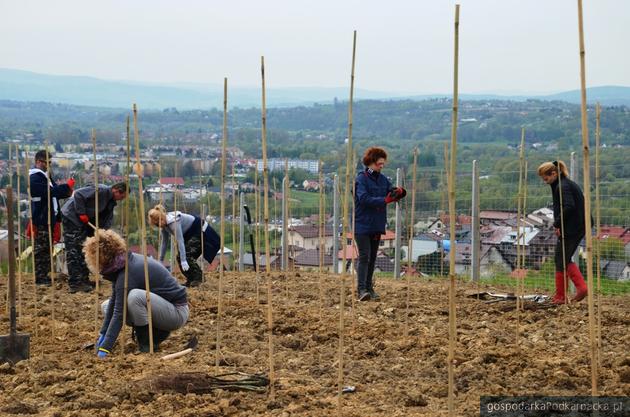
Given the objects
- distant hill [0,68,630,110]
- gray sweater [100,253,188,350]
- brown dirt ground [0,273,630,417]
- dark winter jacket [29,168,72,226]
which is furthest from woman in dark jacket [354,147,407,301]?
distant hill [0,68,630,110]

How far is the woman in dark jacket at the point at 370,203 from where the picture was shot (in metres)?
8.52

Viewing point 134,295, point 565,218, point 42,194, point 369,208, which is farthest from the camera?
point 42,194

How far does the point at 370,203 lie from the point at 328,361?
2951mm

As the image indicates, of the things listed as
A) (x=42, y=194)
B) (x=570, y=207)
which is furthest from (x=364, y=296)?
(x=42, y=194)

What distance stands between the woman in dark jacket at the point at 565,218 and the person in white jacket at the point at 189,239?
149 inches

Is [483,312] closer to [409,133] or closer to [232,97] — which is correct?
[409,133]

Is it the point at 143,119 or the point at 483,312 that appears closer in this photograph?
the point at 483,312

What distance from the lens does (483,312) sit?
26.5 ft

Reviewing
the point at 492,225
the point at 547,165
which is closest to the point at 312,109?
the point at 492,225

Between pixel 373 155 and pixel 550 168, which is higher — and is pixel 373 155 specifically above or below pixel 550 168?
above

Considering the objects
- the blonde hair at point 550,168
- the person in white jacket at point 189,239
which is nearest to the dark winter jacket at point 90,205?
the person in white jacket at point 189,239

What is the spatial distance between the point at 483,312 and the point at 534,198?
4452 mm

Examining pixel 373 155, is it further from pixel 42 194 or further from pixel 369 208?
pixel 42 194

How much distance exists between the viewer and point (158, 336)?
6.39 meters
